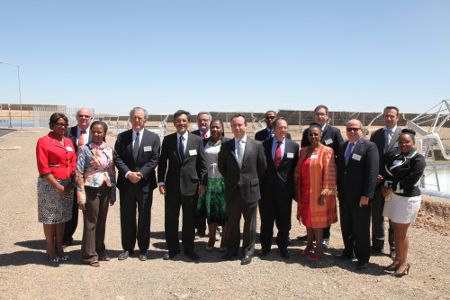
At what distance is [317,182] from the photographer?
4.77m

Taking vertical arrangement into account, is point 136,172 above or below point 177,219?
above

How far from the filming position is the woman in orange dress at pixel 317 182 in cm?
473

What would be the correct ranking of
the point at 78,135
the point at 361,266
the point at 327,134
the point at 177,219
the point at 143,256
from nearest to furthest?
the point at 361,266 → the point at 143,256 → the point at 177,219 → the point at 78,135 → the point at 327,134

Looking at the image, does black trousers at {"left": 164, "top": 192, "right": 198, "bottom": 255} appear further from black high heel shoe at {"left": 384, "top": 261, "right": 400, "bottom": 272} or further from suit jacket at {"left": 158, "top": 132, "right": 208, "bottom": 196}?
black high heel shoe at {"left": 384, "top": 261, "right": 400, "bottom": 272}

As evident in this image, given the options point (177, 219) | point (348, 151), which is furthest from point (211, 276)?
point (348, 151)

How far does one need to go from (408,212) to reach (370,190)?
0.49 meters

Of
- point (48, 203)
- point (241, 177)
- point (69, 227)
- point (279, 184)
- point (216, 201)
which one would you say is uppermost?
point (241, 177)

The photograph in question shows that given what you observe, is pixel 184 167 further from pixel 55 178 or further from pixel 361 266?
pixel 361 266

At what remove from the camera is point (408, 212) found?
14.1 feet

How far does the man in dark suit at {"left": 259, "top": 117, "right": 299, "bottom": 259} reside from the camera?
16.1ft

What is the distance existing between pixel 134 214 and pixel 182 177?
33.2 inches

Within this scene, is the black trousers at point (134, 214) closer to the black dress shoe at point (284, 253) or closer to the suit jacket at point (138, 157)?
the suit jacket at point (138, 157)

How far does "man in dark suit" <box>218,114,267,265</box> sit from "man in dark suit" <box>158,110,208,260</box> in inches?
14.1

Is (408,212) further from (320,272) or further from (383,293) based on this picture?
(320,272)
